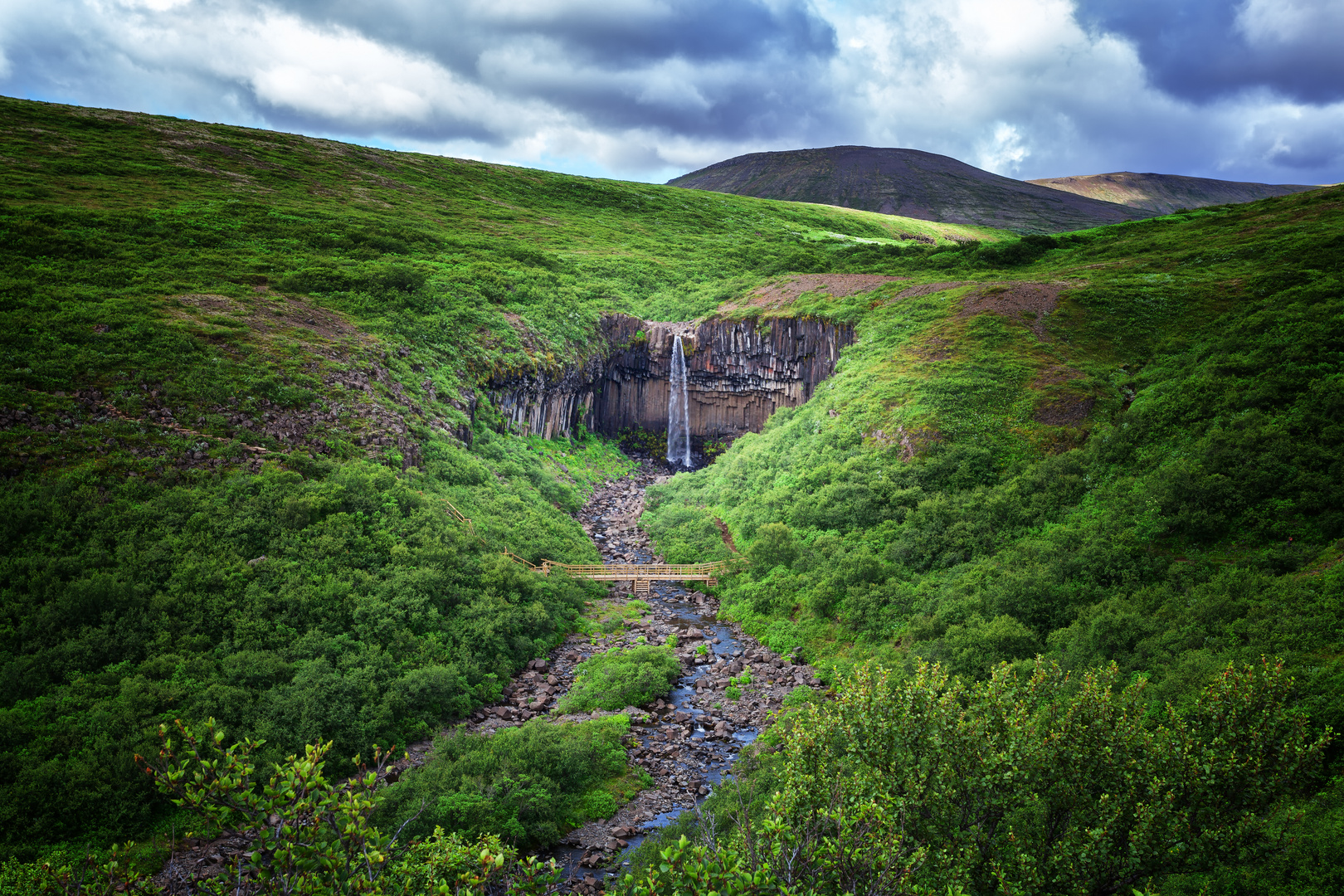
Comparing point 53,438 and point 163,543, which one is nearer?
point 163,543

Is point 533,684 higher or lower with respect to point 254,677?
lower

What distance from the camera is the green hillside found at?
18.1 meters

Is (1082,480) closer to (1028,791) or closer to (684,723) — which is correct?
(684,723)

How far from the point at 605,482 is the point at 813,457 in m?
18.0

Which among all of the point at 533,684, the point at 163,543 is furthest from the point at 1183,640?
the point at 163,543

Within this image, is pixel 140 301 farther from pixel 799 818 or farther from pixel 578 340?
pixel 799 818

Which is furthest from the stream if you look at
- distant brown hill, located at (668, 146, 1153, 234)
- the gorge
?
distant brown hill, located at (668, 146, 1153, 234)

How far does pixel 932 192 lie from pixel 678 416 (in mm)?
145132

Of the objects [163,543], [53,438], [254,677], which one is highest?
[53,438]

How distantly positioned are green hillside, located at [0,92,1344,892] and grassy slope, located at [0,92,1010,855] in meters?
0.14

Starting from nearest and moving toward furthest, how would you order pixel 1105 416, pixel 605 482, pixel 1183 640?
1. pixel 1183 640
2. pixel 1105 416
3. pixel 605 482

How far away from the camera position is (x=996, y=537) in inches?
1029

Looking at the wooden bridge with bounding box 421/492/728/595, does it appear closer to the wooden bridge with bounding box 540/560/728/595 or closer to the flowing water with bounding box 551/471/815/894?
the wooden bridge with bounding box 540/560/728/595

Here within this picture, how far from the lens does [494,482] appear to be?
37.0 meters
